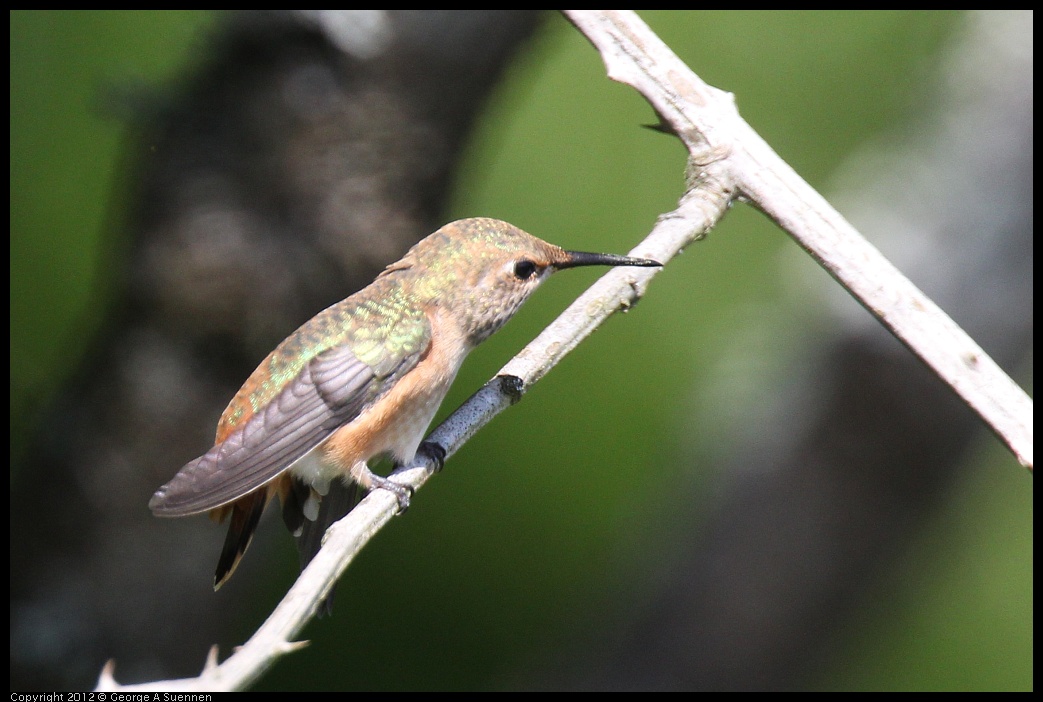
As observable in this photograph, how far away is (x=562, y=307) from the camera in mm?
3562

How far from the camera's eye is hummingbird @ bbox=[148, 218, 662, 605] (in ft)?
4.23

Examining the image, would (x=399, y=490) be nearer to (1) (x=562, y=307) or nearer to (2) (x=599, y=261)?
(2) (x=599, y=261)

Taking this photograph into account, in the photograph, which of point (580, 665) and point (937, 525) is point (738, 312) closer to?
point (937, 525)

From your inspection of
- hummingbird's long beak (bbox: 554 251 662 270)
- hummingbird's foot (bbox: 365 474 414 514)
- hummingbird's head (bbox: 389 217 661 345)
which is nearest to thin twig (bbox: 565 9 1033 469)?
hummingbird's long beak (bbox: 554 251 662 270)

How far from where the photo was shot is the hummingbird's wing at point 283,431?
1176mm

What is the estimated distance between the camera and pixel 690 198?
1.28 metres

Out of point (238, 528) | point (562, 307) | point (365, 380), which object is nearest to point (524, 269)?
point (365, 380)

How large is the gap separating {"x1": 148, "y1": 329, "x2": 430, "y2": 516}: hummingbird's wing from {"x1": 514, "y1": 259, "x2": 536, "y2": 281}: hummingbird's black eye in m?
0.16

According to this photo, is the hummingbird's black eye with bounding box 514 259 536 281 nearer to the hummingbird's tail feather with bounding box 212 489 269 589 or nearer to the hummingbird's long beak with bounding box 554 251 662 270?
the hummingbird's long beak with bounding box 554 251 662 270

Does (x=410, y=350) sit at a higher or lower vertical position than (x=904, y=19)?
lower

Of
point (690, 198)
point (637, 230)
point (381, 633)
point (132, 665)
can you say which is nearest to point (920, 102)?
point (637, 230)

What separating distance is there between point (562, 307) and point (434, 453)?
2.27m

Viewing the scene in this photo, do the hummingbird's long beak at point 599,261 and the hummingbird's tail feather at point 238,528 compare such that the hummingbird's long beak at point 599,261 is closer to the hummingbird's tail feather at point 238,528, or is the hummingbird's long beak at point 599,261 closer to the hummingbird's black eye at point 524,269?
the hummingbird's black eye at point 524,269

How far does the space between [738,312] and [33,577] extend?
2.32 m
